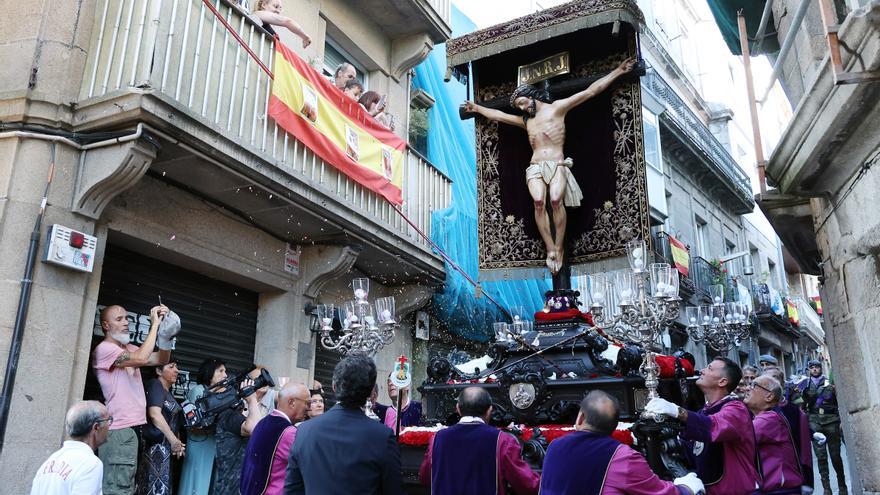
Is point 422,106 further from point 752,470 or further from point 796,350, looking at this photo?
point 796,350

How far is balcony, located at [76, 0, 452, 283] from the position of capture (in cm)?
597

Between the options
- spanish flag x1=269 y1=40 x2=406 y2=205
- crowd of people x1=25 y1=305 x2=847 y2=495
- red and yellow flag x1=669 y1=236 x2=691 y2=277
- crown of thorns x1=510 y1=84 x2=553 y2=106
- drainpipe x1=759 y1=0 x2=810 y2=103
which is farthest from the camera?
red and yellow flag x1=669 y1=236 x2=691 y2=277

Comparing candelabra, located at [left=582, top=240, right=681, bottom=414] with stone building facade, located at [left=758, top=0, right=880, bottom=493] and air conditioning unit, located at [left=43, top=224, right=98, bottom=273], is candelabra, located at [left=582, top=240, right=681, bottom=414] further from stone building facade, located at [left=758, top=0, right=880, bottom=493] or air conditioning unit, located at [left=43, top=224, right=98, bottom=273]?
air conditioning unit, located at [left=43, top=224, right=98, bottom=273]

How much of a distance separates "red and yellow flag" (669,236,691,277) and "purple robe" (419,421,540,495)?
51.1 feet

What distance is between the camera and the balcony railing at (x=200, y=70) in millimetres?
6109

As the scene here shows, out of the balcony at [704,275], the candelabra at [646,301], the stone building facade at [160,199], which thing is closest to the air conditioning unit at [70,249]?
the stone building facade at [160,199]

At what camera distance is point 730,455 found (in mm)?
4316

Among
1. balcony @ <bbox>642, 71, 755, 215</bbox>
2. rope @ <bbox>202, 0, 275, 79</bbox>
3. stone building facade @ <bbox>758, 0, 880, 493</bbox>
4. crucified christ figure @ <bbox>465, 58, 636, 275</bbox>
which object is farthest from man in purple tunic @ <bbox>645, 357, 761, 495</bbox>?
balcony @ <bbox>642, 71, 755, 215</bbox>

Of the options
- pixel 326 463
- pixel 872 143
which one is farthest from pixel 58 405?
pixel 872 143

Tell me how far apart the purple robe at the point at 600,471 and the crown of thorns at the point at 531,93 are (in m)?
4.66

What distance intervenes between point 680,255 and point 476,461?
16592mm

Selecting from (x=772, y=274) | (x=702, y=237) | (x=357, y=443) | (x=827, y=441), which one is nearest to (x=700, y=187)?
(x=702, y=237)

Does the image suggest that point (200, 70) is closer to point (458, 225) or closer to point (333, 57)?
point (333, 57)

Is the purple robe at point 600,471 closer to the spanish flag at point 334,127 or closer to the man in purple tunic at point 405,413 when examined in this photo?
the man in purple tunic at point 405,413
